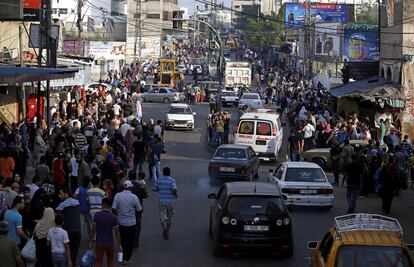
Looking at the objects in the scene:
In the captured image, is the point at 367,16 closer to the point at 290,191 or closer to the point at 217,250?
the point at 290,191

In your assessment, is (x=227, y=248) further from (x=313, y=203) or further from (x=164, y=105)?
(x=164, y=105)

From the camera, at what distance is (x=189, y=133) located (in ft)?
157

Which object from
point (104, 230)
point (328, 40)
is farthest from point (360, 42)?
point (104, 230)

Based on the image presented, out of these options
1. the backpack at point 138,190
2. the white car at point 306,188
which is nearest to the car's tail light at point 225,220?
the backpack at point 138,190

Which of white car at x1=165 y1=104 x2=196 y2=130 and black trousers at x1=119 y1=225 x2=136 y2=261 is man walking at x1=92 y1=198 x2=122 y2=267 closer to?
black trousers at x1=119 y1=225 x2=136 y2=261

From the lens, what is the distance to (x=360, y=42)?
75.8m

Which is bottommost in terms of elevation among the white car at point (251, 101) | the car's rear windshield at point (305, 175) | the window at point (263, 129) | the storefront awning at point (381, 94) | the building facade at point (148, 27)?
the car's rear windshield at point (305, 175)

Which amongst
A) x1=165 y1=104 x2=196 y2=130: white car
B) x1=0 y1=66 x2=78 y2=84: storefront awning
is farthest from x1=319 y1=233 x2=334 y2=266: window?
x1=165 y1=104 x2=196 y2=130: white car

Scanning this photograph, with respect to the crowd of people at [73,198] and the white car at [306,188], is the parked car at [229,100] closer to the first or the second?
the crowd of people at [73,198]

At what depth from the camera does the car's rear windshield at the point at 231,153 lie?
30.5 m

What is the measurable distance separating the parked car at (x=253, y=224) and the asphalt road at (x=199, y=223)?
1.09 feet

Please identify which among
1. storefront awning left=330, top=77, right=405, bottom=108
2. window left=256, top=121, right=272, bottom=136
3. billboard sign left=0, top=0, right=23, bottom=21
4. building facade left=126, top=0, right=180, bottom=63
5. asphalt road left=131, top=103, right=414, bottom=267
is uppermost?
building facade left=126, top=0, right=180, bottom=63

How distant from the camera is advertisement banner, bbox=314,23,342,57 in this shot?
80938 mm

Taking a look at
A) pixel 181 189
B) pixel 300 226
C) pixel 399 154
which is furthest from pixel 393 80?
pixel 300 226
